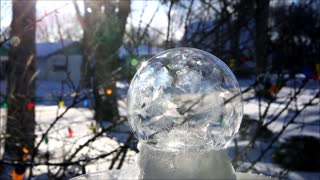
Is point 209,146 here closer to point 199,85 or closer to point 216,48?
point 199,85

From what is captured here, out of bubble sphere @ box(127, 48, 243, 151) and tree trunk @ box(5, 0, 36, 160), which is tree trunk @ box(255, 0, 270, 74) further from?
tree trunk @ box(5, 0, 36, 160)

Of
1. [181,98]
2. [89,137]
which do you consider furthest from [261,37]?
[89,137]

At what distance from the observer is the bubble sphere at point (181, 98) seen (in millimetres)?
1302

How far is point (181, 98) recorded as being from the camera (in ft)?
4.56

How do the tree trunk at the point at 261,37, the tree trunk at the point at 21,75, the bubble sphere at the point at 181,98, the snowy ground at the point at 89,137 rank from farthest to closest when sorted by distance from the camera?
the tree trunk at the point at 21,75 < the snowy ground at the point at 89,137 < the tree trunk at the point at 261,37 < the bubble sphere at the point at 181,98

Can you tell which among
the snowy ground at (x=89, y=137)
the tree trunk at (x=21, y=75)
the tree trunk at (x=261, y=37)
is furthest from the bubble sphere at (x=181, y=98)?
the tree trunk at (x=21, y=75)

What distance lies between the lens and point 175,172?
1.13 metres

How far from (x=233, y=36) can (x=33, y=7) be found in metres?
3.91

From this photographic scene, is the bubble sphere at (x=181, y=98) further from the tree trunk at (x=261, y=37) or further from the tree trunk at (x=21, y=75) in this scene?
the tree trunk at (x=21, y=75)

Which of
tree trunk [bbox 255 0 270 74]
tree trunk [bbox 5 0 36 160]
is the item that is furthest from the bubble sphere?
tree trunk [bbox 5 0 36 160]

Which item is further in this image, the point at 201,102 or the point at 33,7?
the point at 33,7

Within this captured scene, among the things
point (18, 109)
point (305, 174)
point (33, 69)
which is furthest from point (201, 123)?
point (33, 69)

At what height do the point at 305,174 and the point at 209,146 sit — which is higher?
the point at 209,146

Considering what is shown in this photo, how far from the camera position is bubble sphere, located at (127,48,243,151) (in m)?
1.30
